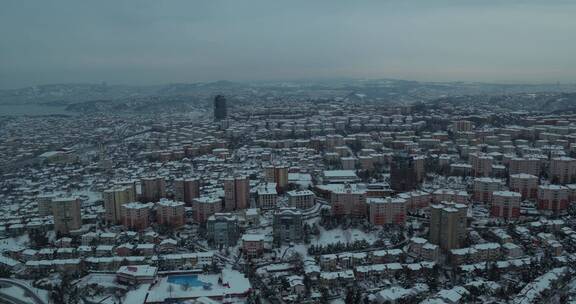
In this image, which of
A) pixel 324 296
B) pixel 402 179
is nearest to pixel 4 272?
pixel 324 296

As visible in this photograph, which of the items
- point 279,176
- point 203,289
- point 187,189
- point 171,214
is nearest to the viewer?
point 203,289

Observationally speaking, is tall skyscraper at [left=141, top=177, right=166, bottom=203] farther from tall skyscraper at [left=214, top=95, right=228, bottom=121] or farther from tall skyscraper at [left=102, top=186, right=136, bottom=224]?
tall skyscraper at [left=214, top=95, right=228, bottom=121]

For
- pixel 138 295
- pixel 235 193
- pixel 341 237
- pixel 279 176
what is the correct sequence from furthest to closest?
pixel 279 176 → pixel 235 193 → pixel 341 237 → pixel 138 295

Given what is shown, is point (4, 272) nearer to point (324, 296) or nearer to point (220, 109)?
point (324, 296)

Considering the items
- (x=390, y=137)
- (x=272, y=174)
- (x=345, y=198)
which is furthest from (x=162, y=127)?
(x=345, y=198)

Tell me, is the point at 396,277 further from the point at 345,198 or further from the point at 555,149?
the point at 555,149

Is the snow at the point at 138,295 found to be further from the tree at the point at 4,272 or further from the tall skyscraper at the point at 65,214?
the tall skyscraper at the point at 65,214

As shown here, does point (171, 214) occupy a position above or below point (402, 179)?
below
